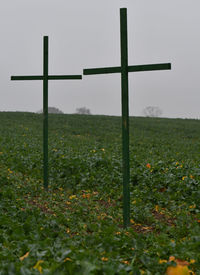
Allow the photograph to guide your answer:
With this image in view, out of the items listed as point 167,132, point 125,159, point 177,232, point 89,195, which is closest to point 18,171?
point 89,195

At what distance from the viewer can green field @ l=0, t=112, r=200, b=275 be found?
353cm

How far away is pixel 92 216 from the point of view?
6.23 m

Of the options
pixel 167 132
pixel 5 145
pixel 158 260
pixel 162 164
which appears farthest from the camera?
pixel 167 132

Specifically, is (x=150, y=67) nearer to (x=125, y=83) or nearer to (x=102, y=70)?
(x=125, y=83)

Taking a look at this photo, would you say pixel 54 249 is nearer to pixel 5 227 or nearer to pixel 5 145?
pixel 5 227

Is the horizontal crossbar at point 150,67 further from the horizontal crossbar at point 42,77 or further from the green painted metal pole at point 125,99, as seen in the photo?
the horizontal crossbar at point 42,77

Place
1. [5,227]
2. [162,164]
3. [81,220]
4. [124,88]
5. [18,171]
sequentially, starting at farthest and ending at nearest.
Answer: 1. [18,171]
2. [162,164]
3. [81,220]
4. [124,88]
5. [5,227]

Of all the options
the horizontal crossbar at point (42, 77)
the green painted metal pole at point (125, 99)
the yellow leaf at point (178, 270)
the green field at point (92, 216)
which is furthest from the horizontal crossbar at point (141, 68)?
the yellow leaf at point (178, 270)

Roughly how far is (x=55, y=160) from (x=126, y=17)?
626cm

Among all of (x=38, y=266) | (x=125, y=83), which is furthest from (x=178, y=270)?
(x=125, y=83)

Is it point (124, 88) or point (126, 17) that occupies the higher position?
point (126, 17)

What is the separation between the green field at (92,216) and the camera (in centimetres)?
353

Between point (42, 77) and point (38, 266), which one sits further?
point (42, 77)

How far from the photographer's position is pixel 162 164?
9453 mm
